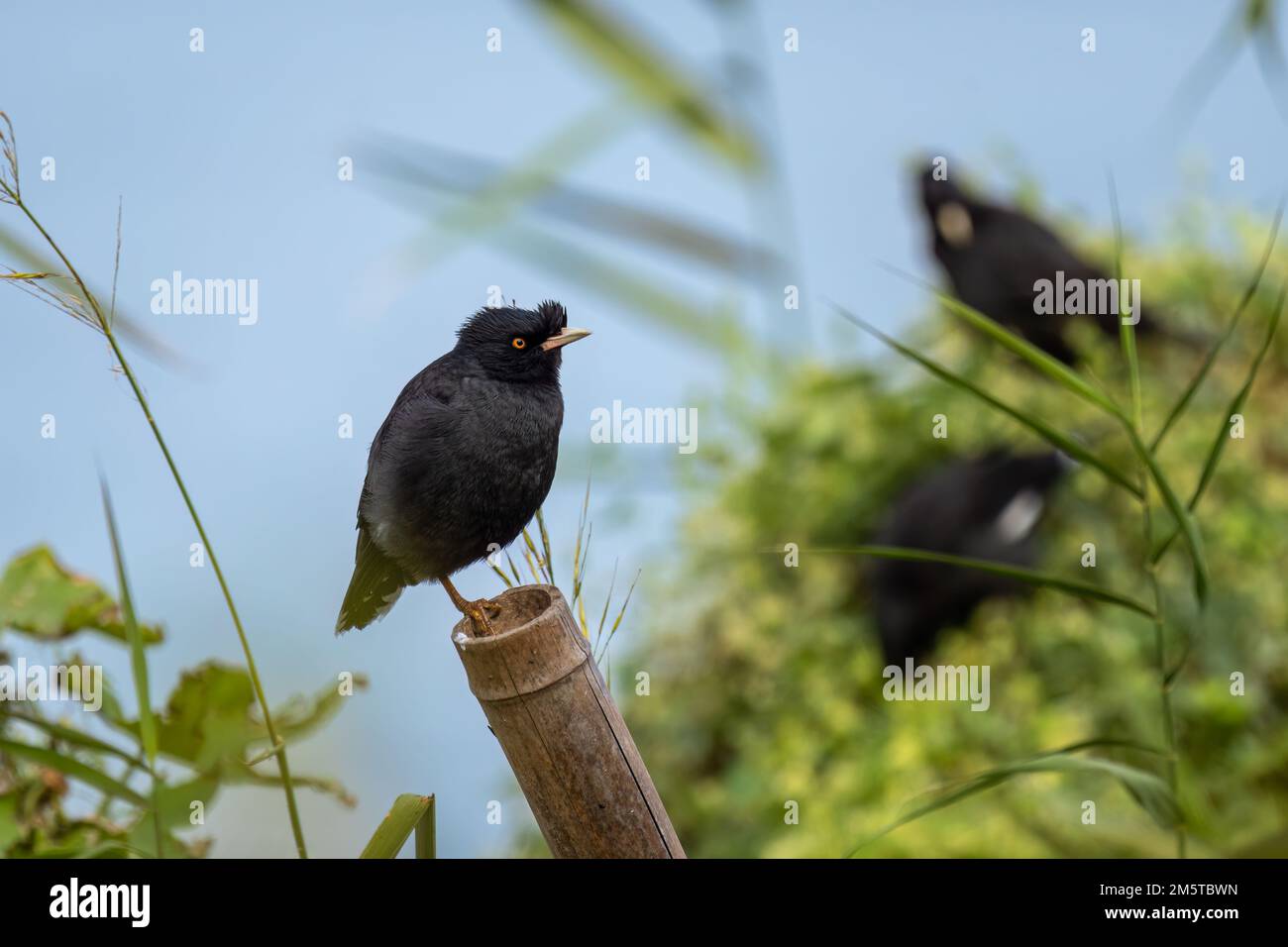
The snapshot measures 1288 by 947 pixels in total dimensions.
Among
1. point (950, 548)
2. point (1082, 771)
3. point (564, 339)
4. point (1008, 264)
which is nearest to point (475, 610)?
point (564, 339)

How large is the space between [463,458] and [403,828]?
327mm

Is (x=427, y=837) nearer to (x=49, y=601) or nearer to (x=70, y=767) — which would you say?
(x=70, y=767)

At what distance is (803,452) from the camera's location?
3680 mm

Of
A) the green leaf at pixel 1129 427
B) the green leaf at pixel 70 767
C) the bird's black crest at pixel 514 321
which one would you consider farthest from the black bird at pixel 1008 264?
the green leaf at pixel 70 767

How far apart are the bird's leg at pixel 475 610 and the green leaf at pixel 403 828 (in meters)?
0.15

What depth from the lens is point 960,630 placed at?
3.26 meters

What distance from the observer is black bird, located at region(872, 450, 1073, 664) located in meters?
3.21

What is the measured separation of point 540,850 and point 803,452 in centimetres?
137

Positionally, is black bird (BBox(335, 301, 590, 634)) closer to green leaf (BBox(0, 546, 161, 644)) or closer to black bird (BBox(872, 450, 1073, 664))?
green leaf (BBox(0, 546, 161, 644))

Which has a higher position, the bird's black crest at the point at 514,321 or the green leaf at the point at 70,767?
the bird's black crest at the point at 514,321

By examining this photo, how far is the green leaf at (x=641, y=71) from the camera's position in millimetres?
2152

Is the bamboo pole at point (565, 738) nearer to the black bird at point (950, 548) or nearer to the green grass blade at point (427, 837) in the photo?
the green grass blade at point (427, 837)
